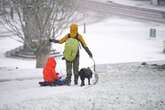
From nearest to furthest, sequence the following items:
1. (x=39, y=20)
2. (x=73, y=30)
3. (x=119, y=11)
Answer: (x=73, y=30), (x=39, y=20), (x=119, y=11)

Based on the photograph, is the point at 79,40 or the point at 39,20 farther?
the point at 39,20

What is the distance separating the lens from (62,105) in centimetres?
793

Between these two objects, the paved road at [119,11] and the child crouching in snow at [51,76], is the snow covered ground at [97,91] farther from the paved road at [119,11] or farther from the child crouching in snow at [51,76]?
the paved road at [119,11]

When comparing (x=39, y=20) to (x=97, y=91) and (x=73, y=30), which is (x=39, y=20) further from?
(x=97, y=91)

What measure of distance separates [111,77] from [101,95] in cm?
407

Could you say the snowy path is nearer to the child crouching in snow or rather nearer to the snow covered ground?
the snow covered ground

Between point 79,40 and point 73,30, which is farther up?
point 73,30

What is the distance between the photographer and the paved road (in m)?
40.7

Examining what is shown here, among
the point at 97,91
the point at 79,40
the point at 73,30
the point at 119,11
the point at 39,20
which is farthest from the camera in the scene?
the point at 119,11

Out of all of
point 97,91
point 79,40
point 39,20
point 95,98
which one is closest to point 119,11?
point 39,20

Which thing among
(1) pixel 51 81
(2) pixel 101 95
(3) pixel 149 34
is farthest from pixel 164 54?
(2) pixel 101 95

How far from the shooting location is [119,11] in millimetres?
43719

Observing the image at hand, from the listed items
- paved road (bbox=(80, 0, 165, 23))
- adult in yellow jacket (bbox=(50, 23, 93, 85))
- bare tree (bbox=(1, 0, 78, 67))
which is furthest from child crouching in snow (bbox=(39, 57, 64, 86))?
paved road (bbox=(80, 0, 165, 23))

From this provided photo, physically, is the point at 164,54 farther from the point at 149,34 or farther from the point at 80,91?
the point at 80,91
